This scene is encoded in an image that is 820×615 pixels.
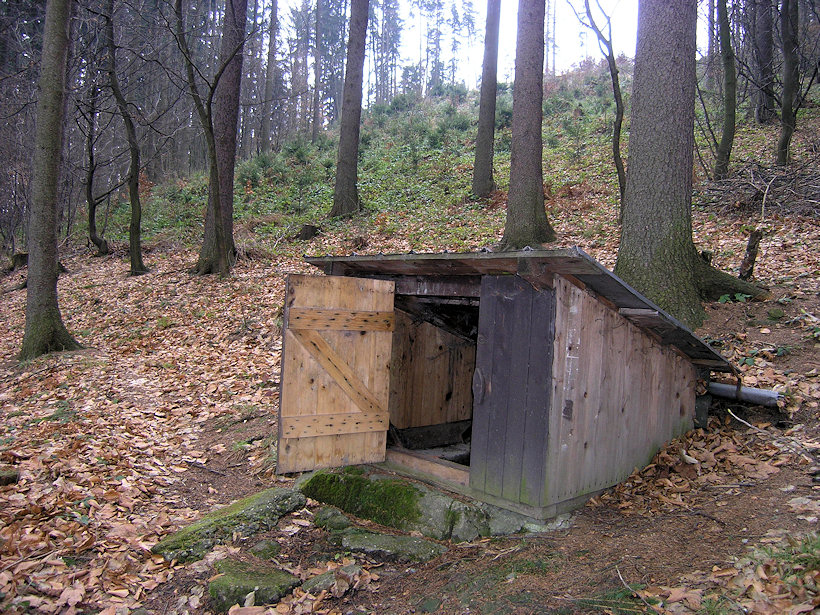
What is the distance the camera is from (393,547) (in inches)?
164

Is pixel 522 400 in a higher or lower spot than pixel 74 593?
higher

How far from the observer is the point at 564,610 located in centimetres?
305

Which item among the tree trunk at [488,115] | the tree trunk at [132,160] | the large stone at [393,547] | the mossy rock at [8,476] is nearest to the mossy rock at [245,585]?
the large stone at [393,547]

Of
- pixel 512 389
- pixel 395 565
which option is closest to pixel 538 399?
pixel 512 389

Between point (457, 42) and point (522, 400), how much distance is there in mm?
49485

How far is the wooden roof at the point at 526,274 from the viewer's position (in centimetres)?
409

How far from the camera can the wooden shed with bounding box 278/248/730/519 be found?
4.27m

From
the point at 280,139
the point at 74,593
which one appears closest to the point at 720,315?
the point at 74,593

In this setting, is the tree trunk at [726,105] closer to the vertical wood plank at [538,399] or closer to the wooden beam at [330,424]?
the vertical wood plank at [538,399]

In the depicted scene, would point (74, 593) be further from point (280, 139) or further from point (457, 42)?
point (457, 42)

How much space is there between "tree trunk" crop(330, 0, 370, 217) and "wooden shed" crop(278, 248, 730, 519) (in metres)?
10.1

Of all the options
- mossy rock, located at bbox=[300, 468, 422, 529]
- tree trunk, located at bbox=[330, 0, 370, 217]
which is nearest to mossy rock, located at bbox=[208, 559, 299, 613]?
mossy rock, located at bbox=[300, 468, 422, 529]

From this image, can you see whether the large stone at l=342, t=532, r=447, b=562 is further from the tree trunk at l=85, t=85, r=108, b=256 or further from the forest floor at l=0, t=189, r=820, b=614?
the tree trunk at l=85, t=85, r=108, b=256

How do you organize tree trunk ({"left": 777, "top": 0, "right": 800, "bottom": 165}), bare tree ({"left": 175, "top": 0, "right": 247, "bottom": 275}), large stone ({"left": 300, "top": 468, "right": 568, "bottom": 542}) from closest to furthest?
A: large stone ({"left": 300, "top": 468, "right": 568, "bottom": 542})
tree trunk ({"left": 777, "top": 0, "right": 800, "bottom": 165})
bare tree ({"left": 175, "top": 0, "right": 247, "bottom": 275})
